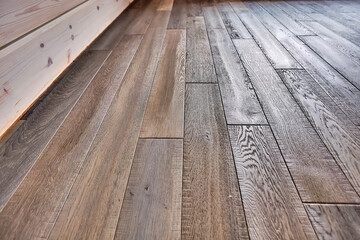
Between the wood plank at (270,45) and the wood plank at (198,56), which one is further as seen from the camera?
the wood plank at (270,45)

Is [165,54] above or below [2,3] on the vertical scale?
below

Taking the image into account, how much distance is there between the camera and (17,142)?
98 centimetres

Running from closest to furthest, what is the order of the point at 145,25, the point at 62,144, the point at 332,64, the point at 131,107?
1. the point at 62,144
2. the point at 131,107
3. the point at 332,64
4. the point at 145,25

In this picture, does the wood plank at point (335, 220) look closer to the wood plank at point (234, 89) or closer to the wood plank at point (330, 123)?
the wood plank at point (330, 123)

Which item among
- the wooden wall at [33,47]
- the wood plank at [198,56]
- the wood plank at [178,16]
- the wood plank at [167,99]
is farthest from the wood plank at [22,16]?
the wood plank at [178,16]

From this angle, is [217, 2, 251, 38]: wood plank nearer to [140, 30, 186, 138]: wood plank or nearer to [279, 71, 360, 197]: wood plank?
[140, 30, 186, 138]: wood plank

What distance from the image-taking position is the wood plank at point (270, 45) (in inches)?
61.2

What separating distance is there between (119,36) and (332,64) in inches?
62.5

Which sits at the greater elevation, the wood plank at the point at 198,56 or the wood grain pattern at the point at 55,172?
the wood plank at the point at 198,56

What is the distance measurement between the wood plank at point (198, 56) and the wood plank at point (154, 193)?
1.87 ft

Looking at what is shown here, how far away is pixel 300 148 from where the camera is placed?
91 centimetres

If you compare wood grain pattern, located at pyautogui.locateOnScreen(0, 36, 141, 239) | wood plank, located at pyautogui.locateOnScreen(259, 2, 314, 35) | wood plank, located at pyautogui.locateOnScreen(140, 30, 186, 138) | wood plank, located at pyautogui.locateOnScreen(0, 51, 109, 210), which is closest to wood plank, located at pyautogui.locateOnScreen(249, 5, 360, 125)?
wood plank, located at pyautogui.locateOnScreen(259, 2, 314, 35)

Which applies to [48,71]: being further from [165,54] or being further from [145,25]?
[145,25]

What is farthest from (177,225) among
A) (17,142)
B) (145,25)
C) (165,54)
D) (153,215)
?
(145,25)
